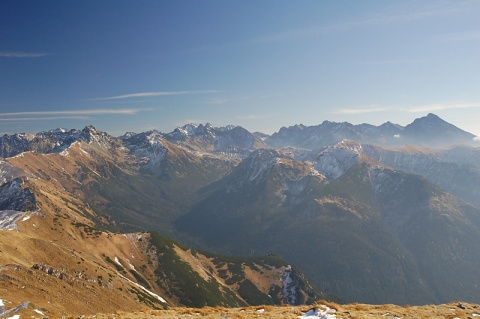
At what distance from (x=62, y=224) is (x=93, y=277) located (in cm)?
9188

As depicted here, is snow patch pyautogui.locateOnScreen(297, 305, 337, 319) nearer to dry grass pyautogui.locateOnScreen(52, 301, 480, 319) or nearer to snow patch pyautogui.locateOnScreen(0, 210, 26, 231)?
dry grass pyautogui.locateOnScreen(52, 301, 480, 319)

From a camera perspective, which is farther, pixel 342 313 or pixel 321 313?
pixel 321 313

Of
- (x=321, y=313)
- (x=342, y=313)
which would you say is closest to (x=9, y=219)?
(x=321, y=313)

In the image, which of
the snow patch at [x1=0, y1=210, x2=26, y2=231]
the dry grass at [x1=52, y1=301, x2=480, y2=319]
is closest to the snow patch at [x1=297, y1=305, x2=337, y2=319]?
the dry grass at [x1=52, y1=301, x2=480, y2=319]

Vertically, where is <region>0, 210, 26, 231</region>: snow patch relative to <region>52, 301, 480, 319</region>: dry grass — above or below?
below

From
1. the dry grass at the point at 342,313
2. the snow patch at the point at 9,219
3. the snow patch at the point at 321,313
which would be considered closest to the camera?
the snow patch at the point at 321,313

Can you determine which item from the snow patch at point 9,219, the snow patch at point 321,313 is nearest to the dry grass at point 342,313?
the snow patch at point 321,313

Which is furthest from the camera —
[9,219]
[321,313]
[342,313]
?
[9,219]

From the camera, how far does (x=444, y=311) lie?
4100 centimetres

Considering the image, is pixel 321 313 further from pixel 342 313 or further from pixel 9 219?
pixel 9 219

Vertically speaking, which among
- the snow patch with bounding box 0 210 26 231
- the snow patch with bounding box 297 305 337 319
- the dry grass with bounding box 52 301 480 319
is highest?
the snow patch with bounding box 297 305 337 319

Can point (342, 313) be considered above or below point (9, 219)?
above

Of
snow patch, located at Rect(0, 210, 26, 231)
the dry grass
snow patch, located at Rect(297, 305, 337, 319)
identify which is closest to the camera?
snow patch, located at Rect(297, 305, 337, 319)

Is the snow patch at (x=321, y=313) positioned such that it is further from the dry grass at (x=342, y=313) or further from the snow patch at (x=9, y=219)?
the snow patch at (x=9, y=219)
